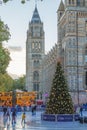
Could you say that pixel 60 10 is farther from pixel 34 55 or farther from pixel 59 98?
pixel 34 55

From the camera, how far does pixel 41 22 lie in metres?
155

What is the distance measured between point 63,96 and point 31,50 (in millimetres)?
103065

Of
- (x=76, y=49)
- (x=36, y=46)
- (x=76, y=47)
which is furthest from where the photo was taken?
(x=36, y=46)

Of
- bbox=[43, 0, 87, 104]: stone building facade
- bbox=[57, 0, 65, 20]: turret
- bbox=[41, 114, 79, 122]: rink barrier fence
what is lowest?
bbox=[41, 114, 79, 122]: rink barrier fence

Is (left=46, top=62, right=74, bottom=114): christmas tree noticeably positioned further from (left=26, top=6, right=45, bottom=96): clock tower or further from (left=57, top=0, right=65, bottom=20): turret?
(left=26, top=6, right=45, bottom=96): clock tower

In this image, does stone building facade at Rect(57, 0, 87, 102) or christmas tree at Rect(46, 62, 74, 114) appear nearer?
christmas tree at Rect(46, 62, 74, 114)

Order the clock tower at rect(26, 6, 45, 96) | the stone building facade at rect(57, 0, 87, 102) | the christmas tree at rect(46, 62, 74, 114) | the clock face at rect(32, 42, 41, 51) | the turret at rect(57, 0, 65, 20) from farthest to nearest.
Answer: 1. the clock face at rect(32, 42, 41, 51)
2. the clock tower at rect(26, 6, 45, 96)
3. the turret at rect(57, 0, 65, 20)
4. the stone building facade at rect(57, 0, 87, 102)
5. the christmas tree at rect(46, 62, 74, 114)

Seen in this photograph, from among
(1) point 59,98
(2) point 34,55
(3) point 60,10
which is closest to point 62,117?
(1) point 59,98

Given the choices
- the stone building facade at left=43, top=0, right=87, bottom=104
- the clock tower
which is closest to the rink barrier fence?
the stone building facade at left=43, top=0, right=87, bottom=104

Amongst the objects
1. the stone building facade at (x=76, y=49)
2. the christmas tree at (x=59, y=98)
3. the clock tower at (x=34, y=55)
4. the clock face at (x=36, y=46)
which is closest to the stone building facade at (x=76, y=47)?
the stone building facade at (x=76, y=49)

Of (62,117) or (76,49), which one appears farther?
(76,49)

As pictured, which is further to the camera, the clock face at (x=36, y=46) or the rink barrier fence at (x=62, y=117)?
the clock face at (x=36, y=46)

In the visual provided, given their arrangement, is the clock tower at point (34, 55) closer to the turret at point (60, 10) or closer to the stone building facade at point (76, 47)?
the turret at point (60, 10)

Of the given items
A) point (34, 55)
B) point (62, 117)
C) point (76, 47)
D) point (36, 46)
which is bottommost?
point (62, 117)
